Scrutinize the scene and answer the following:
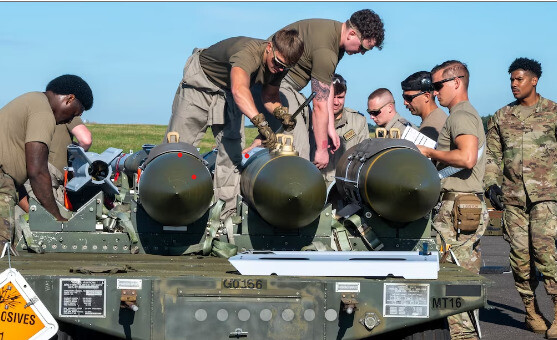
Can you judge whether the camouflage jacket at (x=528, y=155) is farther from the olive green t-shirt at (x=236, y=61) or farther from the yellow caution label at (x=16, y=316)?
the yellow caution label at (x=16, y=316)

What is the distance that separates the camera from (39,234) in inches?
261

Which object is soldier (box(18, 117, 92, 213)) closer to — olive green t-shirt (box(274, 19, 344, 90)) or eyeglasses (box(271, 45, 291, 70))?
olive green t-shirt (box(274, 19, 344, 90))

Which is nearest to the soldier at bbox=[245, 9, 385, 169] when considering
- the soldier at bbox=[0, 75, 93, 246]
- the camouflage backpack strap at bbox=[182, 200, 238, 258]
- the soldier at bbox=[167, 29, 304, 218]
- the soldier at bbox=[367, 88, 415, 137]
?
the soldier at bbox=[167, 29, 304, 218]

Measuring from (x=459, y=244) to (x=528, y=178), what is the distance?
218 centimetres

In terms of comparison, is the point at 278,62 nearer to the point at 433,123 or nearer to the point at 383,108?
the point at 433,123

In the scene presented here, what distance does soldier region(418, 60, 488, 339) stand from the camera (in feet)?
25.1

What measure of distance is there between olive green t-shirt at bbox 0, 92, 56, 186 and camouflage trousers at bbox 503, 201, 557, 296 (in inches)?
191

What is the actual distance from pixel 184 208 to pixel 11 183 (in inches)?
80.9

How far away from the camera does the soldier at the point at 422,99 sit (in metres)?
9.15

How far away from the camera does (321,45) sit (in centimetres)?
848

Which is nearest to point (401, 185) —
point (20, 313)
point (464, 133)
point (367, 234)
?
point (367, 234)

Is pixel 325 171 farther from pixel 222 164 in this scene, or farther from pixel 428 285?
pixel 428 285

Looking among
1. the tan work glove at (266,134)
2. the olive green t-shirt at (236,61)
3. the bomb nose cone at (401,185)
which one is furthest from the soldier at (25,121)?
the bomb nose cone at (401,185)

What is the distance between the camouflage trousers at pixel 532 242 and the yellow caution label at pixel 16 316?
5.80m
